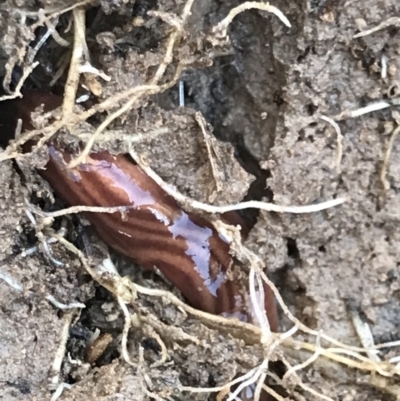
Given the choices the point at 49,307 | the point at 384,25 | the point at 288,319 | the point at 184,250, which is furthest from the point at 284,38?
the point at 49,307

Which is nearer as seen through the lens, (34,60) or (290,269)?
(34,60)

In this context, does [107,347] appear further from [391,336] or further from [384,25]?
[384,25]

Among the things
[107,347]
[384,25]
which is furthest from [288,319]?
[384,25]

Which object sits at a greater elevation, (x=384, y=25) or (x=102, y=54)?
(x=102, y=54)

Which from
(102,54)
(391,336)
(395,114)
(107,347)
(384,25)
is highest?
(102,54)

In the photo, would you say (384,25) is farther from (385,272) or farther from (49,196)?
(49,196)

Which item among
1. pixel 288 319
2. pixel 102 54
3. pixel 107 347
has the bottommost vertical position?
pixel 288 319
